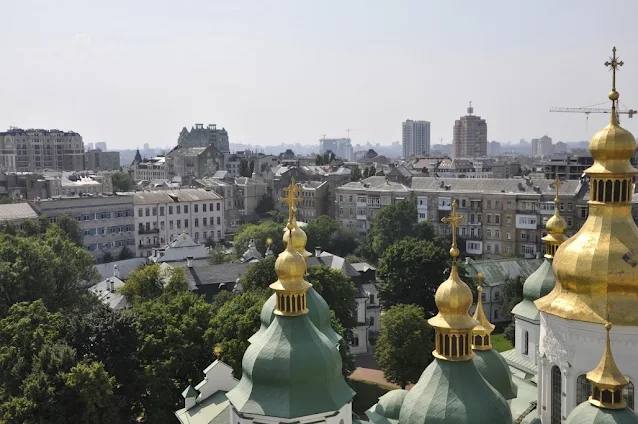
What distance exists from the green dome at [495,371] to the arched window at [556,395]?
289 cm

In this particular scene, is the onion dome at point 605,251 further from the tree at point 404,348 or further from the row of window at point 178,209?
the row of window at point 178,209

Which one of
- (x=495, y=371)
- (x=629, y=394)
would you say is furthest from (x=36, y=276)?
(x=629, y=394)

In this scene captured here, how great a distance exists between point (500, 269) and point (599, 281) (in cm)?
4400

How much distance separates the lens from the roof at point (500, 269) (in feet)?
199

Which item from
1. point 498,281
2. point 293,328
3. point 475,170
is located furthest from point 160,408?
point 475,170

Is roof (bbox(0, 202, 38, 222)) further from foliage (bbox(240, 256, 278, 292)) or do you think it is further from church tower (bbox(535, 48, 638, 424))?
church tower (bbox(535, 48, 638, 424))

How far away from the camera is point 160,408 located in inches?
1330

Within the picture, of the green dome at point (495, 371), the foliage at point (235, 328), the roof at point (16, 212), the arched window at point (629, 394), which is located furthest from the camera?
the roof at point (16, 212)

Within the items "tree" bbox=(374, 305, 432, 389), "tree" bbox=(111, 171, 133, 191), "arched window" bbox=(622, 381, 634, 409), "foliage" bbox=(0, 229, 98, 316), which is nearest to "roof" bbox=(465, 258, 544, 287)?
"tree" bbox=(374, 305, 432, 389)

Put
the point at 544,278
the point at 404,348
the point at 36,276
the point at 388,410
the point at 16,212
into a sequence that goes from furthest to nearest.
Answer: the point at 16,212 < the point at 36,276 < the point at 404,348 < the point at 544,278 < the point at 388,410

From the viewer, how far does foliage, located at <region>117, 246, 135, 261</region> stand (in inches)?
3260

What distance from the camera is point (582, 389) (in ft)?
68.2

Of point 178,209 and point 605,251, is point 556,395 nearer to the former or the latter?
point 605,251

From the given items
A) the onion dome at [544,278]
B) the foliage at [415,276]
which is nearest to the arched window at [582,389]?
the onion dome at [544,278]
